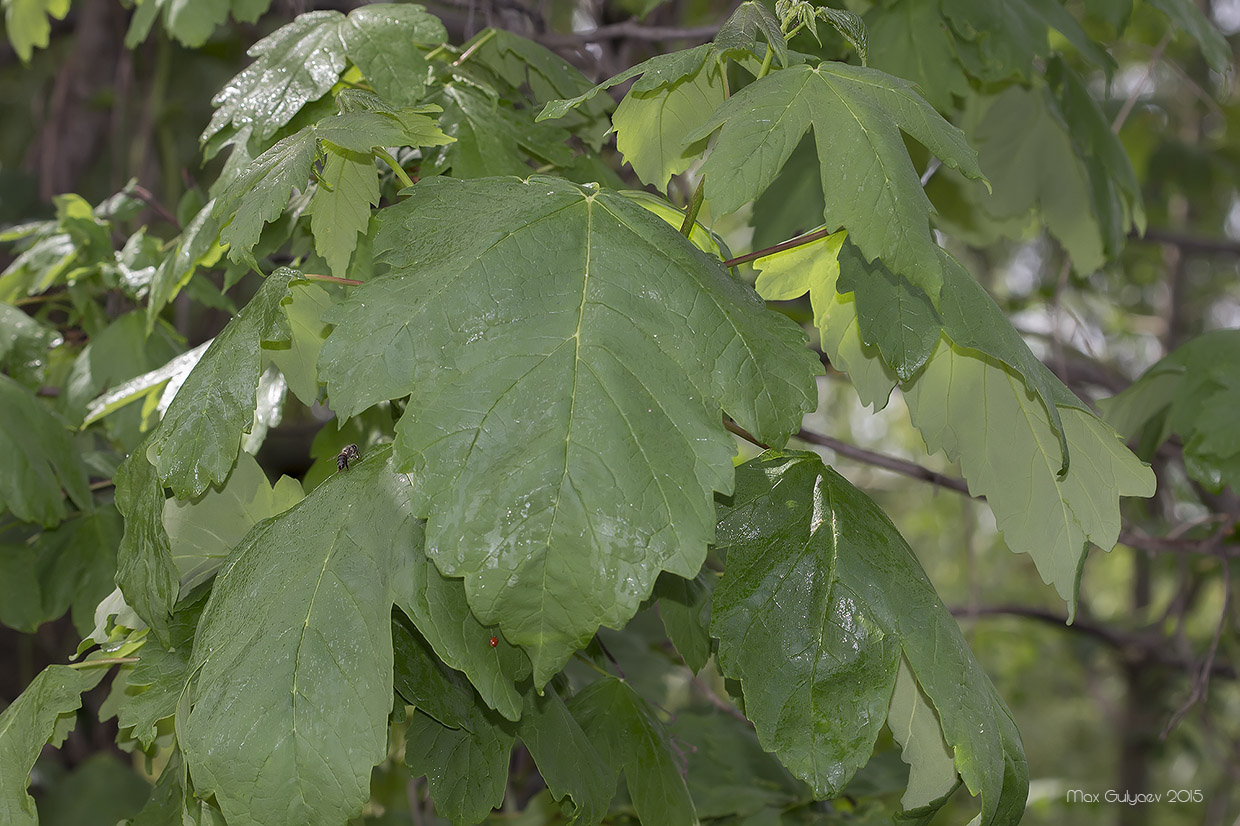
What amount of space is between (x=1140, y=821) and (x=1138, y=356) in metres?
2.21

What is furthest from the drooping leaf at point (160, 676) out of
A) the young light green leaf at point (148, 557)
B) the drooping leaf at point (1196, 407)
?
the drooping leaf at point (1196, 407)

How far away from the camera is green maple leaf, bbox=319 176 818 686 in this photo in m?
0.66

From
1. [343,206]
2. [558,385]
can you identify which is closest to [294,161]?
[343,206]

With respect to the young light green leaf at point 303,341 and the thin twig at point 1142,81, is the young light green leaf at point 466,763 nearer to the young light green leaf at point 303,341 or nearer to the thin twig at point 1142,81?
the young light green leaf at point 303,341

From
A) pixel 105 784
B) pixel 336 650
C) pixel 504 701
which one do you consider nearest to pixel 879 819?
pixel 504 701

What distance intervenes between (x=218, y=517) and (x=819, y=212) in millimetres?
958

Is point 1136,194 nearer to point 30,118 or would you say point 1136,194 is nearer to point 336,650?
point 336,650

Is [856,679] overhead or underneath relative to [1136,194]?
overhead

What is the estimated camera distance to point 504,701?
0.75m

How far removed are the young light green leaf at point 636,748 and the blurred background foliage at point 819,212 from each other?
1.33 feet

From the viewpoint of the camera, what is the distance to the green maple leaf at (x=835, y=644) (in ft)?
2.60

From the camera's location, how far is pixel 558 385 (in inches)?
26.9

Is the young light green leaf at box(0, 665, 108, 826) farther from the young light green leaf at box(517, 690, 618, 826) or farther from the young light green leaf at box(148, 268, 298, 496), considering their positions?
the young light green leaf at box(517, 690, 618, 826)

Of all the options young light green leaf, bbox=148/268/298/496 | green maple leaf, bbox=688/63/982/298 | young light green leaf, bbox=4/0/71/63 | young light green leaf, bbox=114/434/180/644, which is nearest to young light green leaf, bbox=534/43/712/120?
green maple leaf, bbox=688/63/982/298
